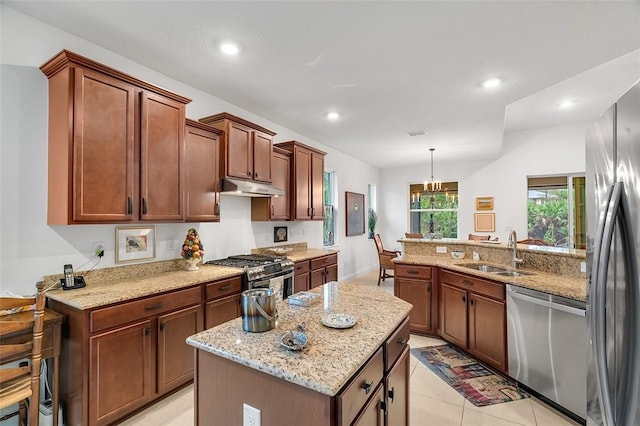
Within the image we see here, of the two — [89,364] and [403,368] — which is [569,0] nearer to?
[403,368]

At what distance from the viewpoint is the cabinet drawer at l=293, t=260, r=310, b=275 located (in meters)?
3.83

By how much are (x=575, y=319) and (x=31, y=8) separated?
437cm

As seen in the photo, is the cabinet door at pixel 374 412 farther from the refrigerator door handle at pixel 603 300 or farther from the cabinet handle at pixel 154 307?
the cabinet handle at pixel 154 307

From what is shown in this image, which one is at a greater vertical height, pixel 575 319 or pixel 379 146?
pixel 379 146

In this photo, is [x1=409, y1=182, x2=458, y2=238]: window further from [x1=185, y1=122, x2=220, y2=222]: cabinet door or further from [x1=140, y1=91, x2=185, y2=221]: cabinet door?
[x1=140, y1=91, x2=185, y2=221]: cabinet door

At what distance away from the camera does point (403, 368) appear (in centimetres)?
165

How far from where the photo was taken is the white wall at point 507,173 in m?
6.24

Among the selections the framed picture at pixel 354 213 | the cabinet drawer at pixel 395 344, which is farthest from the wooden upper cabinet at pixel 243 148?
the framed picture at pixel 354 213

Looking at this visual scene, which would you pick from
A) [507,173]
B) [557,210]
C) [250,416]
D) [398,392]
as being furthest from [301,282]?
[557,210]

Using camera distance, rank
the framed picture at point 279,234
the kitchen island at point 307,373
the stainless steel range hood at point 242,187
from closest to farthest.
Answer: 1. the kitchen island at point 307,373
2. the stainless steel range hood at point 242,187
3. the framed picture at point 279,234

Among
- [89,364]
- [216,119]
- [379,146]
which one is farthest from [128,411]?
[379,146]

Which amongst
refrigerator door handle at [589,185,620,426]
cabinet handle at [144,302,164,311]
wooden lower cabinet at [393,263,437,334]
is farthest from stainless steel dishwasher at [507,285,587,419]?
cabinet handle at [144,302,164,311]

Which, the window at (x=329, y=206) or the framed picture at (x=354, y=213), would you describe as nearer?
the window at (x=329, y=206)

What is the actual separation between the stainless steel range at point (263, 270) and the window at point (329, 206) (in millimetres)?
2619
